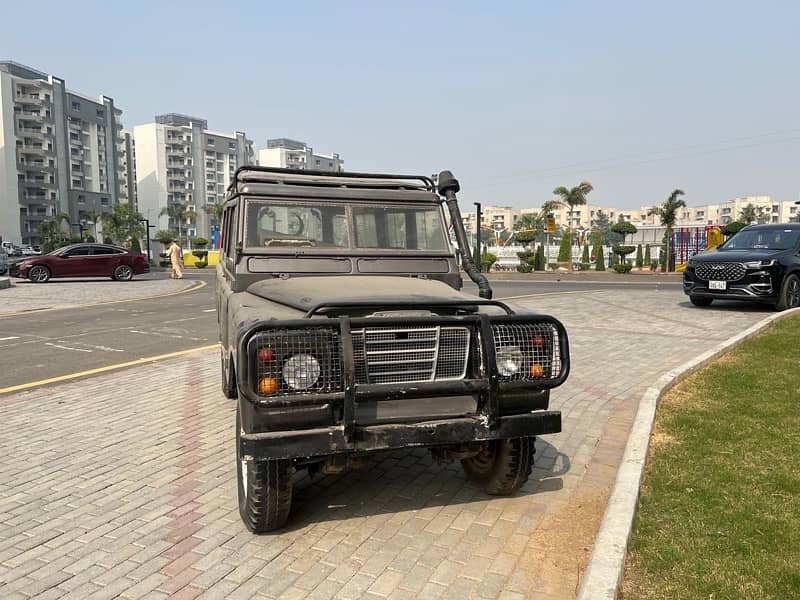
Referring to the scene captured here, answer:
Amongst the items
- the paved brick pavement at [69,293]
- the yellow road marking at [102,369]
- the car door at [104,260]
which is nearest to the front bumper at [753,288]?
the yellow road marking at [102,369]

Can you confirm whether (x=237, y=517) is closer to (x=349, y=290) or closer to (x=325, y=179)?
(x=349, y=290)

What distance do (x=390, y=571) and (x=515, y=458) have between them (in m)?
1.15

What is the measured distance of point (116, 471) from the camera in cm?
452

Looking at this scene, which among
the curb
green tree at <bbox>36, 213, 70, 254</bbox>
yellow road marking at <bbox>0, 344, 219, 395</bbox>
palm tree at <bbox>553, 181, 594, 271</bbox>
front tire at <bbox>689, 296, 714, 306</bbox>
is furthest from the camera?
green tree at <bbox>36, 213, 70, 254</bbox>

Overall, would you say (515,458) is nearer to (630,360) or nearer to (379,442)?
(379,442)

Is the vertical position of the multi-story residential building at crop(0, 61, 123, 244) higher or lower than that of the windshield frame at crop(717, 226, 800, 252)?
higher

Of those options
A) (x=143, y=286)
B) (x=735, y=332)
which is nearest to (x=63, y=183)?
(x=143, y=286)

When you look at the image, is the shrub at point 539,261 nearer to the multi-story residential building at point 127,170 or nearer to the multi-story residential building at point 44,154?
the multi-story residential building at point 44,154

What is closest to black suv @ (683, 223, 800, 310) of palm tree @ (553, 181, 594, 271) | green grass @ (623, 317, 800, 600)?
green grass @ (623, 317, 800, 600)

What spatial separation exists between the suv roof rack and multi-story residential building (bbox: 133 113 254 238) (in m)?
116

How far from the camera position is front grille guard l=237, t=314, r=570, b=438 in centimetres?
310

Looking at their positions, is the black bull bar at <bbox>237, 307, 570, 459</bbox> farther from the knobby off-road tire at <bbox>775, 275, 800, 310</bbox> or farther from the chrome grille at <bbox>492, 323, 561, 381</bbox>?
A: the knobby off-road tire at <bbox>775, 275, 800, 310</bbox>

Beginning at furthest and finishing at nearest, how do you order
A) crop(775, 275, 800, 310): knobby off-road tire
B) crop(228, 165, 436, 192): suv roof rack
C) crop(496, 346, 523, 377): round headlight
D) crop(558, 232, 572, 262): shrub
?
crop(558, 232, 572, 262): shrub, crop(775, 275, 800, 310): knobby off-road tire, crop(228, 165, 436, 192): suv roof rack, crop(496, 346, 523, 377): round headlight

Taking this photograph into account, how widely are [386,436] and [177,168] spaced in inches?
5097
